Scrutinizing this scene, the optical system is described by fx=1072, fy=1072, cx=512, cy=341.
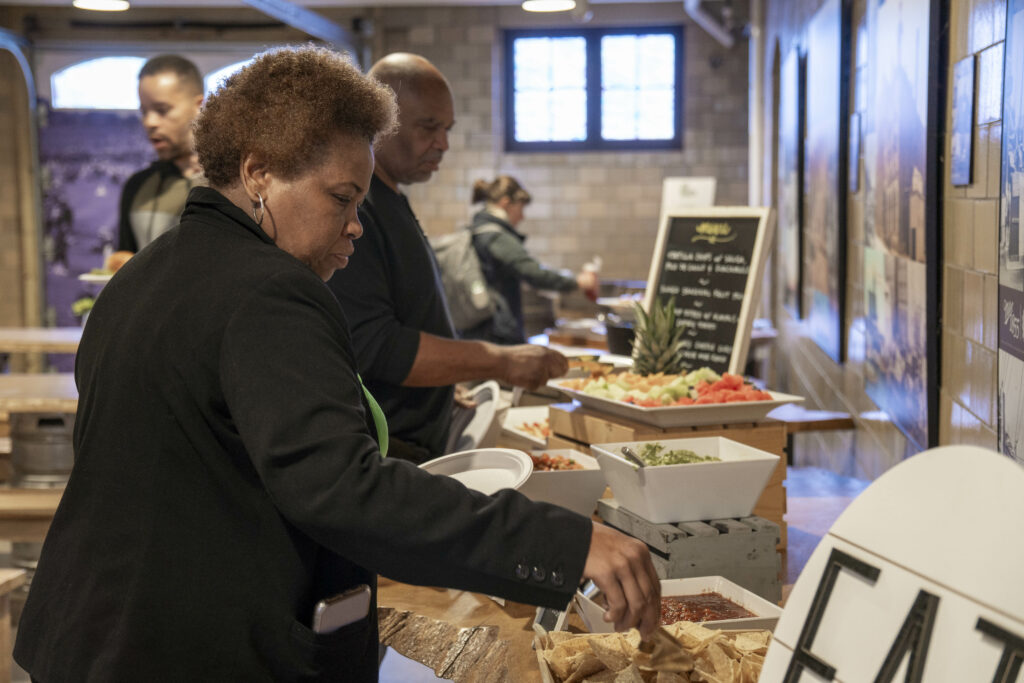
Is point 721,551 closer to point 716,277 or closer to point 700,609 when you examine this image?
point 700,609

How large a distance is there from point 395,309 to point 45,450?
2211 millimetres

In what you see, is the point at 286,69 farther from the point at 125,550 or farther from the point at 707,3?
the point at 707,3

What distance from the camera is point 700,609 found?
1.76 m

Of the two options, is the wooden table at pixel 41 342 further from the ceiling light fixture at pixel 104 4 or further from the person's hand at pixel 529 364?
the person's hand at pixel 529 364

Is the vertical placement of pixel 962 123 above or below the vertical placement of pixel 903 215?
above

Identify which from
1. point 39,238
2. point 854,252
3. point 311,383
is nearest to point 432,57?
point 39,238

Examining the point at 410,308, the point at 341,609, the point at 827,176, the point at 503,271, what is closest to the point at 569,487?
the point at 410,308

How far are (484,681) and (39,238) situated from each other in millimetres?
10360

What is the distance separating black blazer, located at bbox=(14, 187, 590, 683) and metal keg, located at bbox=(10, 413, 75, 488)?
2.91 metres

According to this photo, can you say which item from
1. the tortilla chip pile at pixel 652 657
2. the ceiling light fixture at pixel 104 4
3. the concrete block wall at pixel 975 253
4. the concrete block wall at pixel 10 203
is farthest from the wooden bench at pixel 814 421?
the concrete block wall at pixel 10 203

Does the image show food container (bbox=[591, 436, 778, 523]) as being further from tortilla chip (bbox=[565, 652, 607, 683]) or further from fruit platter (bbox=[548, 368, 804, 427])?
tortilla chip (bbox=[565, 652, 607, 683])

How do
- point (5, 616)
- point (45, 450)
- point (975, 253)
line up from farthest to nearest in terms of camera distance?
point (45, 450)
point (5, 616)
point (975, 253)

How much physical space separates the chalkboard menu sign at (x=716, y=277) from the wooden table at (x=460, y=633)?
1.42 metres

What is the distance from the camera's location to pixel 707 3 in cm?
1038
